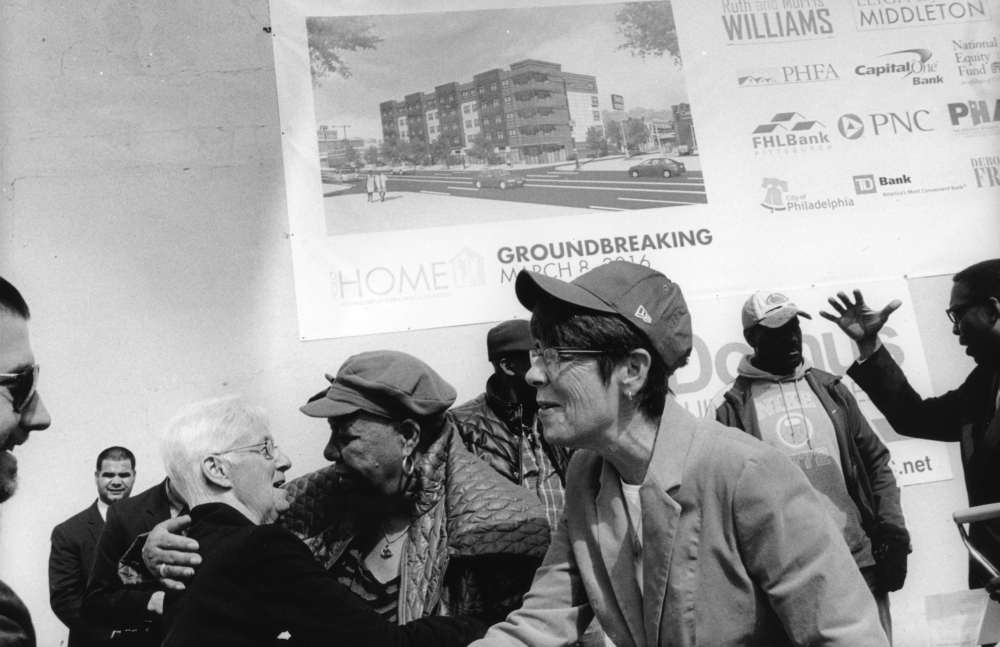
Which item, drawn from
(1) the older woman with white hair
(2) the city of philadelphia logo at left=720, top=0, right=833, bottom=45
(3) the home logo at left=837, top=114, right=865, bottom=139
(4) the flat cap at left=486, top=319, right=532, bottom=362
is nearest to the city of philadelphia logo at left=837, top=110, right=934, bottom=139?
(3) the home logo at left=837, top=114, right=865, bottom=139

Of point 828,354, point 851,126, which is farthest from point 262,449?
point 851,126

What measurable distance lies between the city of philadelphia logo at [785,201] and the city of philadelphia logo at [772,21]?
2.49 feet

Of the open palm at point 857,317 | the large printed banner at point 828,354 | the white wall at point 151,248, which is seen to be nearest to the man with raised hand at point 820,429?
the large printed banner at point 828,354

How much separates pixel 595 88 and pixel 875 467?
2.17 m

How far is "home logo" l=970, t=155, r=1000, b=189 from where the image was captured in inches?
163

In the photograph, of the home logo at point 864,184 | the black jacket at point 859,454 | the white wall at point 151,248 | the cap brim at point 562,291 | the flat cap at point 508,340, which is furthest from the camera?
the home logo at point 864,184

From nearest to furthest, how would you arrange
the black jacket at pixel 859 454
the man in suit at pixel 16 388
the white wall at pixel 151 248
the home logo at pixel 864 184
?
the man in suit at pixel 16 388 → the black jacket at pixel 859 454 → the white wall at pixel 151 248 → the home logo at pixel 864 184

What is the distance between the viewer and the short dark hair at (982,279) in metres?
3.96

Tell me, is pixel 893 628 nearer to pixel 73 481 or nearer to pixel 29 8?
pixel 73 481

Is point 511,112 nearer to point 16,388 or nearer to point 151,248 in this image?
point 151,248

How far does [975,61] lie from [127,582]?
4499 mm

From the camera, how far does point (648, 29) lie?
13.7 ft

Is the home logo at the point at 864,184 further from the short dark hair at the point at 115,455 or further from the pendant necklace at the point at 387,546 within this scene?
the short dark hair at the point at 115,455

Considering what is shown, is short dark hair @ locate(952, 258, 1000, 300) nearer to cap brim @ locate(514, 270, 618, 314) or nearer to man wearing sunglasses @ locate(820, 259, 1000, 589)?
man wearing sunglasses @ locate(820, 259, 1000, 589)
